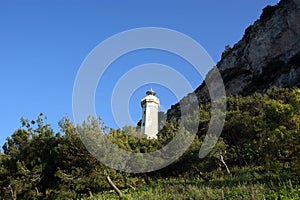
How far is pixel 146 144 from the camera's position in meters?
24.2

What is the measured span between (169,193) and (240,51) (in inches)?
2071

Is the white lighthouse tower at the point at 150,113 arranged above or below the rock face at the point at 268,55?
below

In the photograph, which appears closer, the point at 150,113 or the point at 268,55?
the point at 150,113

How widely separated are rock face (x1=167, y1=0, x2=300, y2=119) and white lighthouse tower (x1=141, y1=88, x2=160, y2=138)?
38.9 feet

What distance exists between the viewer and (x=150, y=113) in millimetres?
46594

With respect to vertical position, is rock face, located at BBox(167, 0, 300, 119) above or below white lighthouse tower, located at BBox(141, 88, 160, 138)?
above

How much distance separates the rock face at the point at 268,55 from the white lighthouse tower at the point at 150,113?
11.9 m

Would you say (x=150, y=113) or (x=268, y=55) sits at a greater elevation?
(x=268, y=55)

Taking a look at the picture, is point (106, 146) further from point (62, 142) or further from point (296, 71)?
point (296, 71)

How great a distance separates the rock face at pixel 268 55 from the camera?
48031 millimetres

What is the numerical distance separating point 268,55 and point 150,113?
76.0 ft

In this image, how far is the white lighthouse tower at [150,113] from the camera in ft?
150

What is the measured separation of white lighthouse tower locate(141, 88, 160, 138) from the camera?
45.9 m

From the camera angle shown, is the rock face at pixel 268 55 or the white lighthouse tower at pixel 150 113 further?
the rock face at pixel 268 55
